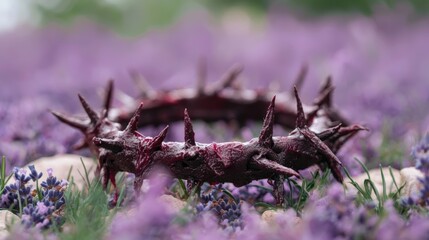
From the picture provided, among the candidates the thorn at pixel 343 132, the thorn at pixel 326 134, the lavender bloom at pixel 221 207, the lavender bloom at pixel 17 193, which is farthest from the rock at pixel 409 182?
the lavender bloom at pixel 17 193

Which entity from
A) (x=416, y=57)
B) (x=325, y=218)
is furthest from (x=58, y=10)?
(x=325, y=218)

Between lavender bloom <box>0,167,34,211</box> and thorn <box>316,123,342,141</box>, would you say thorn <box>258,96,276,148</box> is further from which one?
lavender bloom <box>0,167,34,211</box>

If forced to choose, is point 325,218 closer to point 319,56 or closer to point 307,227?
point 307,227

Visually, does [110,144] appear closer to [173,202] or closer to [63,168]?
[173,202]

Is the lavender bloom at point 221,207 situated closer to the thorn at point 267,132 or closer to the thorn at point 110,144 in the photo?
the thorn at point 267,132

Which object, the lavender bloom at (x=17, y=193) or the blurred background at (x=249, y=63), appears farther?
the blurred background at (x=249, y=63)

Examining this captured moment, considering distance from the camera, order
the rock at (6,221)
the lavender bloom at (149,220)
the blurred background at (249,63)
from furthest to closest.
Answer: the blurred background at (249,63)
the rock at (6,221)
the lavender bloom at (149,220)
